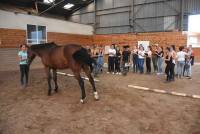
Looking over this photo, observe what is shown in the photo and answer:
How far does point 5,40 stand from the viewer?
13.7 meters

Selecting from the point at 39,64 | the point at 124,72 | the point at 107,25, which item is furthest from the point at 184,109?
the point at 107,25

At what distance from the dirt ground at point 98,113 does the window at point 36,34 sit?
8.53 meters

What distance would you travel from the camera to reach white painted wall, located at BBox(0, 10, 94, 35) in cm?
1359

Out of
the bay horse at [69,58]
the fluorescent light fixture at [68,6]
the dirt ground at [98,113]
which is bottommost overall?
the dirt ground at [98,113]

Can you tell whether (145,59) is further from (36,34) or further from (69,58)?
(36,34)

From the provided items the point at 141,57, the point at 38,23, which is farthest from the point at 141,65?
the point at 38,23

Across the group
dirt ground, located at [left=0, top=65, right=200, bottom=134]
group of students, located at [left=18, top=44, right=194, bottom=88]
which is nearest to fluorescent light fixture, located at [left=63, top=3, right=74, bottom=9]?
group of students, located at [left=18, top=44, right=194, bottom=88]

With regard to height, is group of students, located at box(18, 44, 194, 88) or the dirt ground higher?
group of students, located at box(18, 44, 194, 88)

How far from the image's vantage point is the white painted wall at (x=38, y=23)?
13594 millimetres

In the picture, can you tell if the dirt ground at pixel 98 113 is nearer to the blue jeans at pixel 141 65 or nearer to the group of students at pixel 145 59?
the group of students at pixel 145 59

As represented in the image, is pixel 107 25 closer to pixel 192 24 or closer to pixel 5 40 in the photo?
pixel 192 24

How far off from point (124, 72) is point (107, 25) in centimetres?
1137

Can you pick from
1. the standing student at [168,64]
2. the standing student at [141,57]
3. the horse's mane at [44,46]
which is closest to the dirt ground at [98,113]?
the horse's mane at [44,46]

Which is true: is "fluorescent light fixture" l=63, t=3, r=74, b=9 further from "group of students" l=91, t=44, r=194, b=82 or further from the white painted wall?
"group of students" l=91, t=44, r=194, b=82
